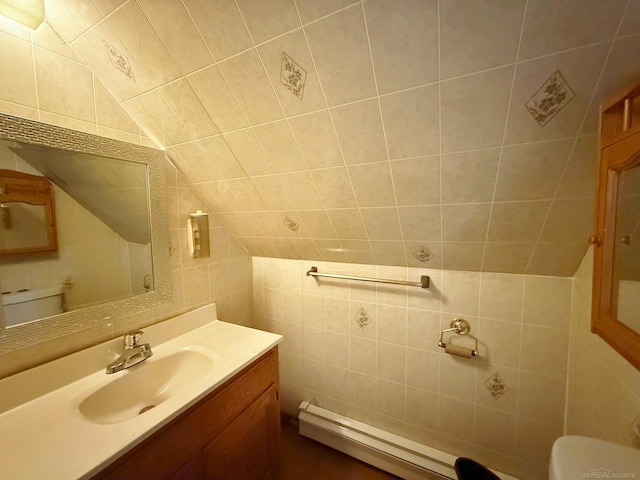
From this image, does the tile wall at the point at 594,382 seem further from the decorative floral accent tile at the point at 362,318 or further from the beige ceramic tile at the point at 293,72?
the beige ceramic tile at the point at 293,72

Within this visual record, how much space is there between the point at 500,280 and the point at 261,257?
1.37 m

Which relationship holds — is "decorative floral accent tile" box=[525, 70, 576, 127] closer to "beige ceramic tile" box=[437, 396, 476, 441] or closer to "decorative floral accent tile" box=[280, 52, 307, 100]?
"decorative floral accent tile" box=[280, 52, 307, 100]

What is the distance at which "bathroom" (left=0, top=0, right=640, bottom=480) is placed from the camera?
607mm

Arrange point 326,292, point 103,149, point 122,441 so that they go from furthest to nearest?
point 326,292, point 103,149, point 122,441

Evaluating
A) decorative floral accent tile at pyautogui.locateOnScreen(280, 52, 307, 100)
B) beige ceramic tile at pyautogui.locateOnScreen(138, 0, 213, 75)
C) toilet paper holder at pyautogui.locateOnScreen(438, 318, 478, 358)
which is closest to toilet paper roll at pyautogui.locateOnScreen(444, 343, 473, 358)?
toilet paper holder at pyautogui.locateOnScreen(438, 318, 478, 358)

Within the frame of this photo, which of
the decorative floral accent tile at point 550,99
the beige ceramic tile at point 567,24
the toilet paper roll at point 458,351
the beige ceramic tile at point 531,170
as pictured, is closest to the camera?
the beige ceramic tile at point 567,24

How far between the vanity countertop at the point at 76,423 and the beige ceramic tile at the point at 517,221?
3.52 ft

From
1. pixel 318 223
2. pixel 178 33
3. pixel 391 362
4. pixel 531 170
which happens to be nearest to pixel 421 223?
pixel 531 170

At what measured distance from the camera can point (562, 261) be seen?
99 cm

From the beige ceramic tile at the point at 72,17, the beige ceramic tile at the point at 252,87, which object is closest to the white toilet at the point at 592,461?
the beige ceramic tile at the point at 252,87

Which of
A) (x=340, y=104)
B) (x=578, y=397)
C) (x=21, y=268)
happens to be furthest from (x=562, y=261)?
(x=21, y=268)

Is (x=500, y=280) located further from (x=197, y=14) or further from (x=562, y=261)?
(x=197, y=14)

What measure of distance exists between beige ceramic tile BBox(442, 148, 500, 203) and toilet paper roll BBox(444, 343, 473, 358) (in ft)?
2.37

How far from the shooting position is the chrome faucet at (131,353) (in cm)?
95
